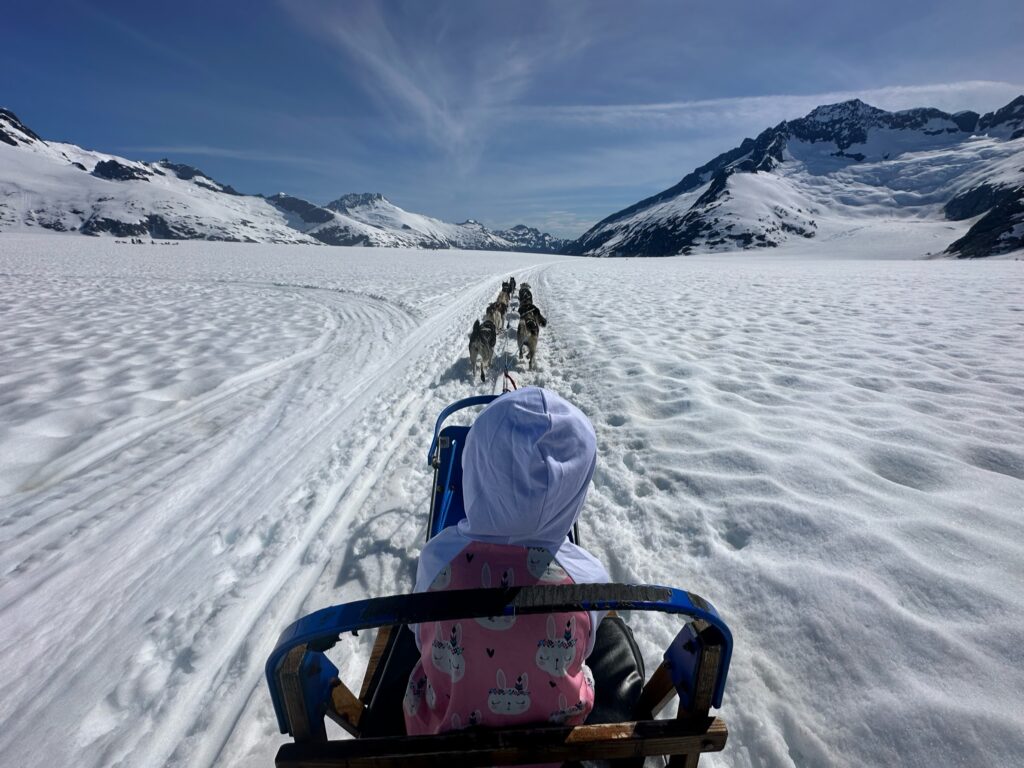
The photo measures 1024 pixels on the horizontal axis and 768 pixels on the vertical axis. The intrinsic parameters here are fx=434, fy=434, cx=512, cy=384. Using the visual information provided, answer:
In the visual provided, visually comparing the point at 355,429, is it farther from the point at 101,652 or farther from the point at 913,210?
the point at 913,210

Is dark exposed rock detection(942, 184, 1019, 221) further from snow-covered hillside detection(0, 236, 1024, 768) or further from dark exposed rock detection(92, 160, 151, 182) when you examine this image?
dark exposed rock detection(92, 160, 151, 182)

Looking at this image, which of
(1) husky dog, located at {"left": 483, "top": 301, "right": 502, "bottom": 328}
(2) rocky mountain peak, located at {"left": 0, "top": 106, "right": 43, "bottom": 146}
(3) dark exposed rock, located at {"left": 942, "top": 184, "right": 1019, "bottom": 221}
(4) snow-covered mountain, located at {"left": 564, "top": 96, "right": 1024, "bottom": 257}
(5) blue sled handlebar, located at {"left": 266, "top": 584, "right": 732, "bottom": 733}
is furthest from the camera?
(2) rocky mountain peak, located at {"left": 0, "top": 106, "right": 43, "bottom": 146}

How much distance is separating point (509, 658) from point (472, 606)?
0.45 metres

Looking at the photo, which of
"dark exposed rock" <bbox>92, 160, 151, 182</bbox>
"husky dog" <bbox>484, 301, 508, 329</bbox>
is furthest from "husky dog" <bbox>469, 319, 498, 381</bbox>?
"dark exposed rock" <bbox>92, 160, 151, 182</bbox>

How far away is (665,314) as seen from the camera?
11.2 meters

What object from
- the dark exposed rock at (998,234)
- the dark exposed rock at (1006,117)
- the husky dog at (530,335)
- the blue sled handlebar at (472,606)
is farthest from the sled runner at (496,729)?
the dark exposed rock at (1006,117)

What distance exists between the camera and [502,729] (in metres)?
1.31

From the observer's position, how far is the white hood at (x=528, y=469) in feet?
4.91

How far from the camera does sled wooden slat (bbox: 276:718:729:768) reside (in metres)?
1.22

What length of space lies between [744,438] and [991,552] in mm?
1868

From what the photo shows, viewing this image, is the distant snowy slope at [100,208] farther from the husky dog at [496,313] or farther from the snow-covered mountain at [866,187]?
the husky dog at [496,313]

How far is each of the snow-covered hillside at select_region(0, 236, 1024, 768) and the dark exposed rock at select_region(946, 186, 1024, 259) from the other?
69.1 metres

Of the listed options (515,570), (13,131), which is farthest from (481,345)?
(13,131)

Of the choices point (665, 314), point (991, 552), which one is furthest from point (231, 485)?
point (665, 314)
